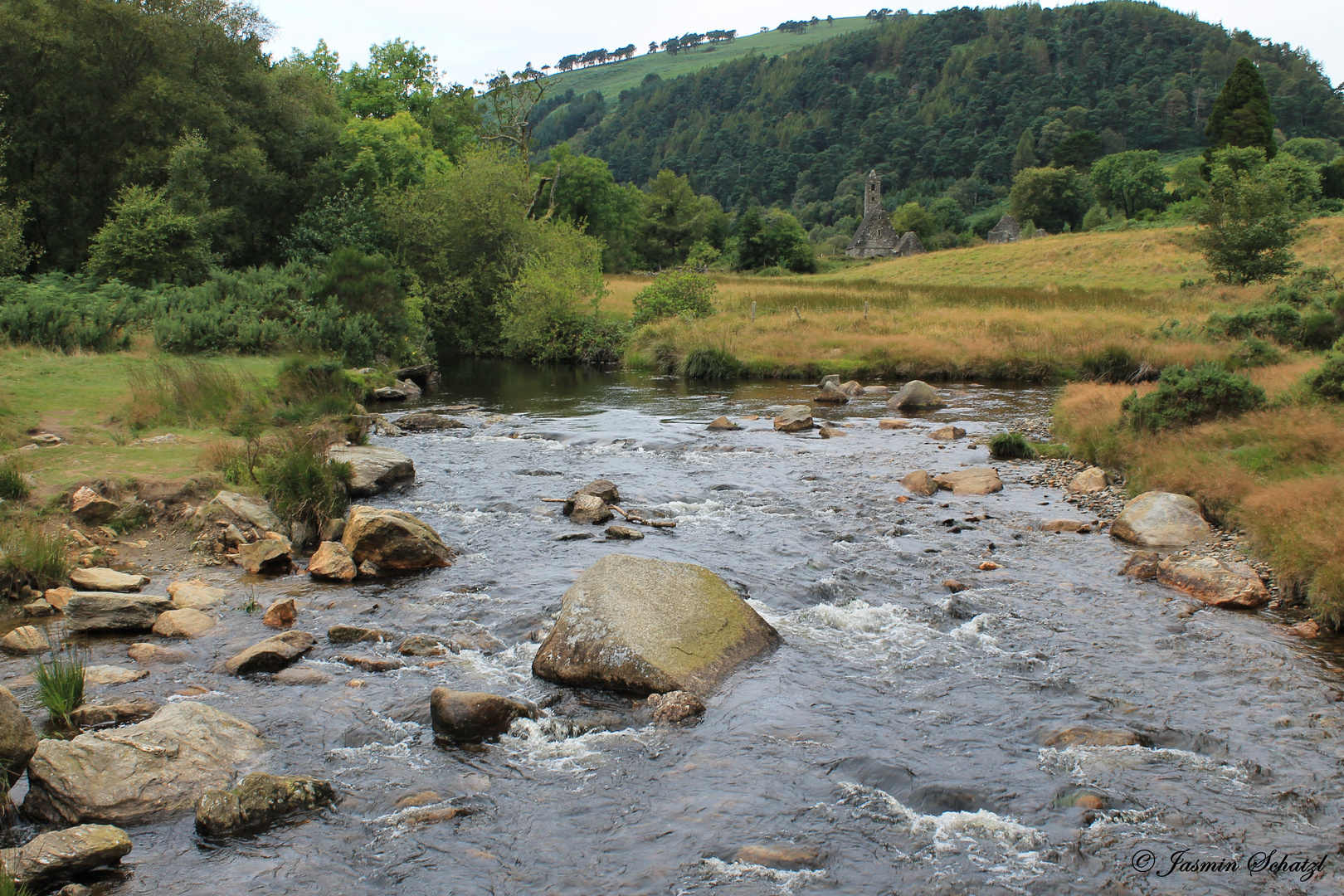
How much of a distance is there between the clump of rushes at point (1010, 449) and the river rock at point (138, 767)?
1589 centimetres

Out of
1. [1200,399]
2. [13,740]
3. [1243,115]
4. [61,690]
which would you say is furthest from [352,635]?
[1243,115]

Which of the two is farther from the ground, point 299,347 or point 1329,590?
point 299,347

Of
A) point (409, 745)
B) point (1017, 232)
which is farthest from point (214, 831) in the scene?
point (1017, 232)

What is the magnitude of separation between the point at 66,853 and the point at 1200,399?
1718 centimetres

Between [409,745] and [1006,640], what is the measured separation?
620 centimetres

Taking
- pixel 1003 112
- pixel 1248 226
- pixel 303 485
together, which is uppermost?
pixel 1003 112

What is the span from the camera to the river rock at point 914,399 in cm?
2609

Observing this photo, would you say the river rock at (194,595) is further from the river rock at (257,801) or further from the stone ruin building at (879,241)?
the stone ruin building at (879,241)

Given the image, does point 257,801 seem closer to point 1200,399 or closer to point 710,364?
point 1200,399

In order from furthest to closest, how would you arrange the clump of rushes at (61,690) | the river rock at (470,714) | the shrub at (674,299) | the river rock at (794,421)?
the shrub at (674,299)
the river rock at (794,421)
the river rock at (470,714)
the clump of rushes at (61,690)

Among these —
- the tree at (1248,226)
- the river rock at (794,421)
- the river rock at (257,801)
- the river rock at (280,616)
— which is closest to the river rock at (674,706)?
the river rock at (257,801)

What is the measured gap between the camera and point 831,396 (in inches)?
1107

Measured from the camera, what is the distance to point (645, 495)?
53.0ft

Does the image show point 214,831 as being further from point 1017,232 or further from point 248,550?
point 1017,232
